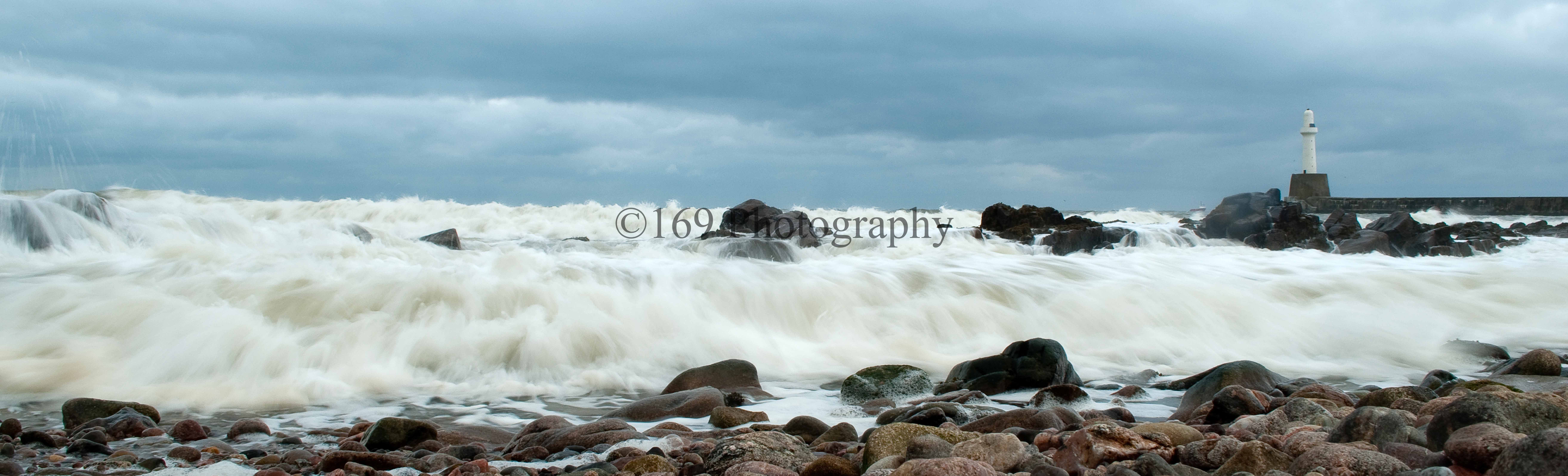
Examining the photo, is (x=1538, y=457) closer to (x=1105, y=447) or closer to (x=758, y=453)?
(x=1105, y=447)

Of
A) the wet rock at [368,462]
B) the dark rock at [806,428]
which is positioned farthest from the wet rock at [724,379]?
the wet rock at [368,462]

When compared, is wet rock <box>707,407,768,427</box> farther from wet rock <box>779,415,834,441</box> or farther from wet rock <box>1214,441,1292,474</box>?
A: wet rock <box>1214,441,1292,474</box>

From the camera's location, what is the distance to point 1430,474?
2268 mm

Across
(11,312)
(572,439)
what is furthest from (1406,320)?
(11,312)

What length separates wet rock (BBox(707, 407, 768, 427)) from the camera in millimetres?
4297

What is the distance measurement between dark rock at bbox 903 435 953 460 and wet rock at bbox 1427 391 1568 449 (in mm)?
1434

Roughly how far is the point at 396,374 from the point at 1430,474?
17.6 feet

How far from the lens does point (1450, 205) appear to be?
32844 mm

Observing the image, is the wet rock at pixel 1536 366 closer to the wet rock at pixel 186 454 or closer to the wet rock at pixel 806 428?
the wet rock at pixel 806 428

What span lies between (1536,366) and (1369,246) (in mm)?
10221

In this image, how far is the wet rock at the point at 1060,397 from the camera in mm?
4633

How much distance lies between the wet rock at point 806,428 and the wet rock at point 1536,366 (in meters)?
4.30

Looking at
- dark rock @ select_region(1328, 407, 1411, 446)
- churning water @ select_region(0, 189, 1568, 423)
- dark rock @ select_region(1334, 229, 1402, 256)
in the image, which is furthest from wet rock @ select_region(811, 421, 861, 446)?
dark rock @ select_region(1334, 229, 1402, 256)

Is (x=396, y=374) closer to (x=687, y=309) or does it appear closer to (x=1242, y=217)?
(x=687, y=309)
